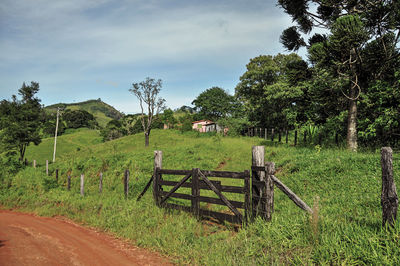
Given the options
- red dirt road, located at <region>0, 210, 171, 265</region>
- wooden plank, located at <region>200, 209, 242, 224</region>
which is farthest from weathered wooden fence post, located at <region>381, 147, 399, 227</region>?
red dirt road, located at <region>0, 210, 171, 265</region>

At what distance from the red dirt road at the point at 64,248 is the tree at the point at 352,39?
581 inches

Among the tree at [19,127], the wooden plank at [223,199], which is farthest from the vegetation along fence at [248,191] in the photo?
the tree at [19,127]

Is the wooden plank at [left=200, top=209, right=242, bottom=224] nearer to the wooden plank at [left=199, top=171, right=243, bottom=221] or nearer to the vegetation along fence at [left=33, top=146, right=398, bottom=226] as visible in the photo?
the vegetation along fence at [left=33, top=146, right=398, bottom=226]

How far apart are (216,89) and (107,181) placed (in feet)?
196

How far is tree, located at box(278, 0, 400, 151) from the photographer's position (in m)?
13.4

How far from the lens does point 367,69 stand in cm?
1588

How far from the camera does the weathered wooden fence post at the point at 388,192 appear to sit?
4160mm

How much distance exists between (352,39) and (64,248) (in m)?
16.3

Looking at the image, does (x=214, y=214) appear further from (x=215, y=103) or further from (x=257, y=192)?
(x=215, y=103)

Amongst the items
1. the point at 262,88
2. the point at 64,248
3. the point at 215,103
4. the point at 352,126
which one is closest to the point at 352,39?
the point at 352,126

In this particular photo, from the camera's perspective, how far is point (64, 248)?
6.66 meters

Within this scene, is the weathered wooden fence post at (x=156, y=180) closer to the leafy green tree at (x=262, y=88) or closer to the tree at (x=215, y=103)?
the leafy green tree at (x=262, y=88)

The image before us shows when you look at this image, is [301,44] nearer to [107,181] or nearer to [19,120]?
[107,181]

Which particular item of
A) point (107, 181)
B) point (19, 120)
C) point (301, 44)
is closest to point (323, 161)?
point (301, 44)
